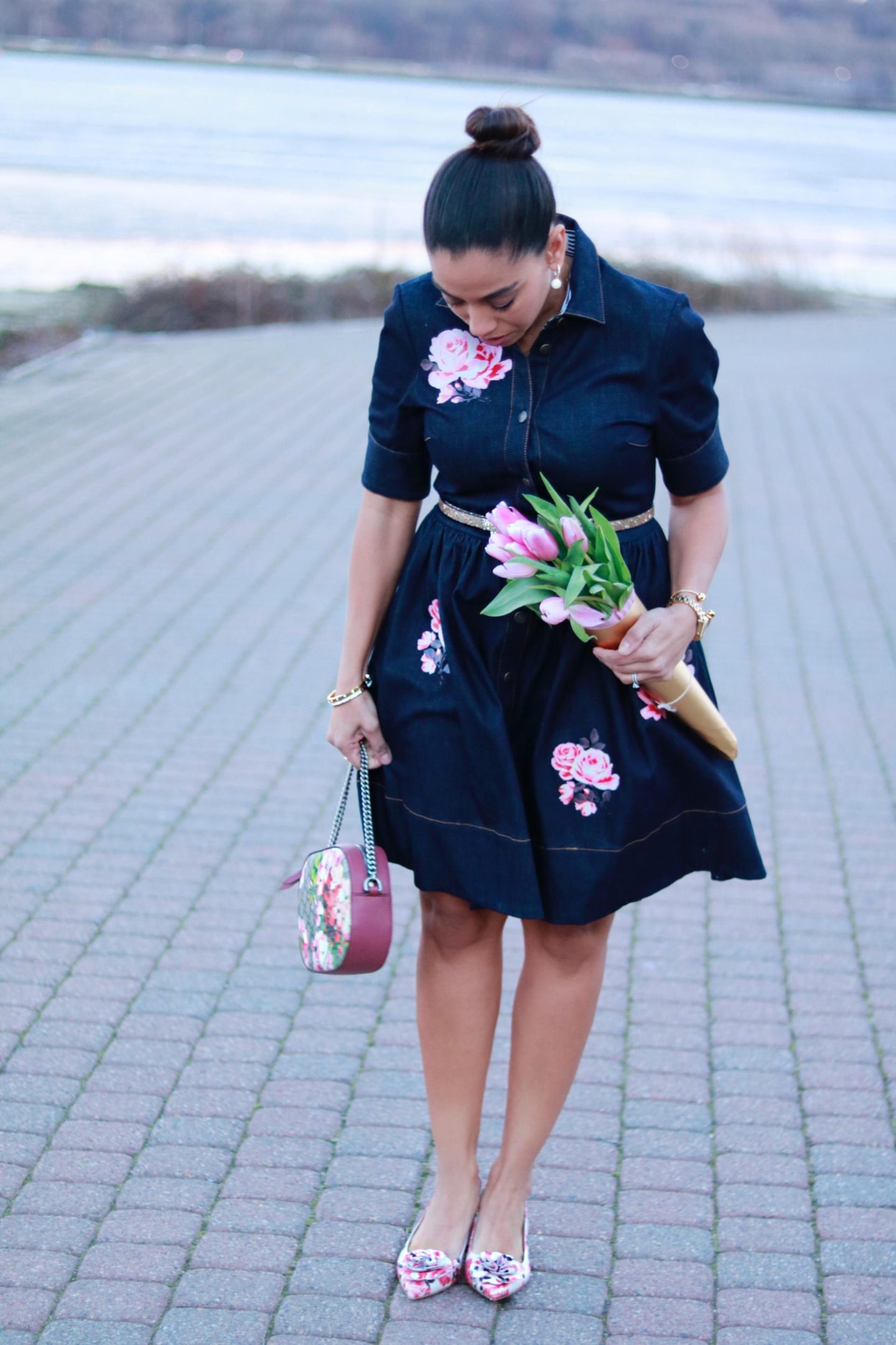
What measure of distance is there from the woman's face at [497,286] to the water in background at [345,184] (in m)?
→ 0.29

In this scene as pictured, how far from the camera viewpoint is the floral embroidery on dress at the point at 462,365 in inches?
87.2

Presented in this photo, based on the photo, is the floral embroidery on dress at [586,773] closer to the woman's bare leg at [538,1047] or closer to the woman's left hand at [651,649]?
the woman's left hand at [651,649]

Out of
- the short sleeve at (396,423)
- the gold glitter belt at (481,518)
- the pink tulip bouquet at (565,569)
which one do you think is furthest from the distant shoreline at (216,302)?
the pink tulip bouquet at (565,569)

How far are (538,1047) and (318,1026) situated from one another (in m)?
0.98

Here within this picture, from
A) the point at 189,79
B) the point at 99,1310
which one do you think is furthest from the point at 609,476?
the point at 189,79

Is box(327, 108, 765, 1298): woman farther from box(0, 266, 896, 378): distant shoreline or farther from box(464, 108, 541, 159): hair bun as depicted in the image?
box(0, 266, 896, 378): distant shoreline

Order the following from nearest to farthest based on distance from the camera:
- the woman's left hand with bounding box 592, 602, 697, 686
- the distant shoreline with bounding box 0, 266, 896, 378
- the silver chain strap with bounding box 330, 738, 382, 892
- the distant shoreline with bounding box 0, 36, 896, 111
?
the woman's left hand with bounding box 592, 602, 697, 686 → the silver chain strap with bounding box 330, 738, 382, 892 → the distant shoreline with bounding box 0, 266, 896, 378 → the distant shoreline with bounding box 0, 36, 896, 111

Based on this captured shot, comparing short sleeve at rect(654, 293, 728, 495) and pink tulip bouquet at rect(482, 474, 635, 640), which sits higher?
short sleeve at rect(654, 293, 728, 495)

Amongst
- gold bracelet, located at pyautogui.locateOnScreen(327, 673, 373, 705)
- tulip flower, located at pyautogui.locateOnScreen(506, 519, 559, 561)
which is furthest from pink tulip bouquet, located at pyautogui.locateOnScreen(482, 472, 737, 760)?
gold bracelet, located at pyautogui.locateOnScreen(327, 673, 373, 705)

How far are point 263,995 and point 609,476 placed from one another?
1.77m

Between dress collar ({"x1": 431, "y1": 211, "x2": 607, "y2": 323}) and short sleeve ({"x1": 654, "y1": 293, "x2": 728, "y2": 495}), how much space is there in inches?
4.6

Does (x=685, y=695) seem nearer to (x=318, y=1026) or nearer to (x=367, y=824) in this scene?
(x=367, y=824)

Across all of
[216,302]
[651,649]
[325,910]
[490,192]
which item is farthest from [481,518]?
[216,302]

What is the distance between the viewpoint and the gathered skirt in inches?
89.3
